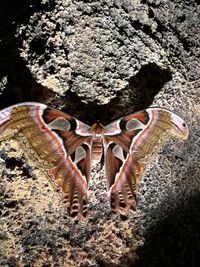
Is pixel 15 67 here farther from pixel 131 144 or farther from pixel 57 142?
pixel 131 144

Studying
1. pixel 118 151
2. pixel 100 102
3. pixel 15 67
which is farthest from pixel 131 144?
pixel 15 67

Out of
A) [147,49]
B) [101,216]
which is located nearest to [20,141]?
[101,216]

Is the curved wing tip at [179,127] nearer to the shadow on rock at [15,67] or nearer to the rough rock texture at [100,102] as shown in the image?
the rough rock texture at [100,102]

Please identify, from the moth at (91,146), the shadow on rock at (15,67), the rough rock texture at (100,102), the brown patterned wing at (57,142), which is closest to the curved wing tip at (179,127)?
the moth at (91,146)

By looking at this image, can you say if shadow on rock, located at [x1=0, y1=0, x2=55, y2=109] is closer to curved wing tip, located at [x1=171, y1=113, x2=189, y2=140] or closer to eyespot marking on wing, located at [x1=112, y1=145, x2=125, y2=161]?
eyespot marking on wing, located at [x1=112, y1=145, x2=125, y2=161]

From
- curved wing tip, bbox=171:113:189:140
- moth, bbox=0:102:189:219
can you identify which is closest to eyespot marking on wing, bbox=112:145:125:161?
moth, bbox=0:102:189:219

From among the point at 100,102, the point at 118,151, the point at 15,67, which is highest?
the point at 15,67

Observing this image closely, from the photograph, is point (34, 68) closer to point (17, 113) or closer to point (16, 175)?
point (17, 113)
